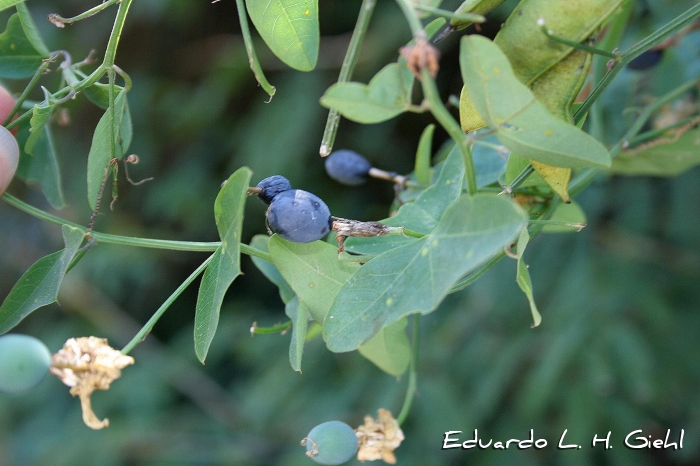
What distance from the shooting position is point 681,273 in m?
1.48

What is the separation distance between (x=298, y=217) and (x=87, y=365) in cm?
18

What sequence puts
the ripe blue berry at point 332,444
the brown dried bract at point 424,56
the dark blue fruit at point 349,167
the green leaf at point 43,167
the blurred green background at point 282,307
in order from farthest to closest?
the blurred green background at point 282,307
the dark blue fruit at point 349,167
the green leaf at point 43,167
the ripe blue berry at point 332,444
the brown dried bract at point 424,56

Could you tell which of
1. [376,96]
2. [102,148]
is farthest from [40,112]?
[376,96]

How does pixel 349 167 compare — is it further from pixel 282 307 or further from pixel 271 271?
pixel 282 307

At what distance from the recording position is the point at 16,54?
1.94ft

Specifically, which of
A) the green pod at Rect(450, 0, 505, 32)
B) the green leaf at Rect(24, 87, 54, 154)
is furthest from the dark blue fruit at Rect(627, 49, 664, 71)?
the green leaf at Rect(24, 87, 54, 154)

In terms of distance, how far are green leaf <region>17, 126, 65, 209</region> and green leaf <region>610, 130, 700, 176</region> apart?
0.58 metres

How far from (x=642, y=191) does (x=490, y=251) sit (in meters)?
1.36

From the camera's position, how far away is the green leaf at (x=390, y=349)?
55 cm

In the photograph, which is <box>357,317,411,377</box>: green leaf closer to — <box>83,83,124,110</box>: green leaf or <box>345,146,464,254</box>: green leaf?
<box>345,146,464,254</box>: green leaf

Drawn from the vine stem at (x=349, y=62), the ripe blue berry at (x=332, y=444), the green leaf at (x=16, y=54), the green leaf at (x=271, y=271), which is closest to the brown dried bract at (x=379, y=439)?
the ripe blue berry at (x=332, y=444)

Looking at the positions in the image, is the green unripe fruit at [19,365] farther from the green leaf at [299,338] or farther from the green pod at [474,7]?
the green pod at [474,7]

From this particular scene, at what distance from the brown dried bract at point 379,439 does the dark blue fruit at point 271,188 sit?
0.67 feet

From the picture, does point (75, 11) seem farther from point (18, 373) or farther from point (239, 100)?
point (18, 373)
